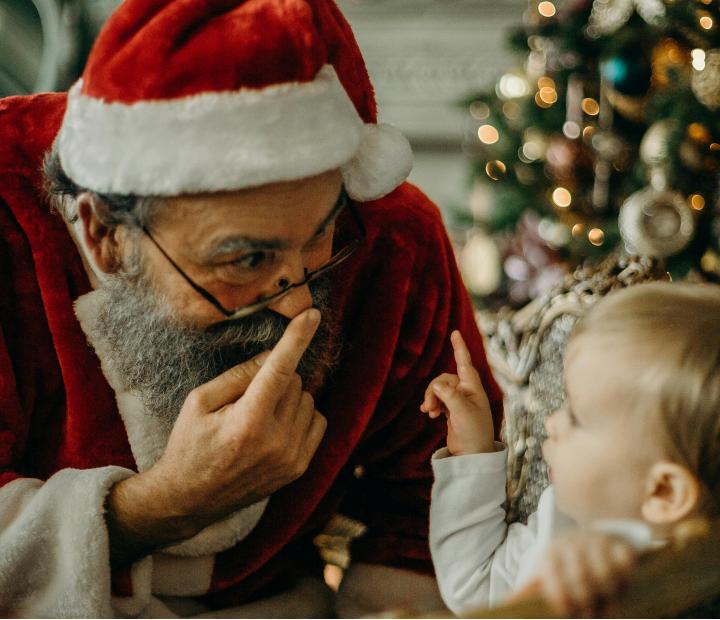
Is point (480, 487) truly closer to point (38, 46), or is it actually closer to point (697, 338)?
point (697, 338)

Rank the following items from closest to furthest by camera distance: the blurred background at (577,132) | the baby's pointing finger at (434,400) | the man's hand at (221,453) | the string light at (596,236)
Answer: the man's hand at (221,453) < the baby's pointing finger at (434,400) < the blurred background at (577,132) < the string light at (596,236)

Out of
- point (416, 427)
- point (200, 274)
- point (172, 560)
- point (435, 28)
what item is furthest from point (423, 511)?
point (435, 28)

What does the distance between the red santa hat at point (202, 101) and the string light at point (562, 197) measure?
979mm

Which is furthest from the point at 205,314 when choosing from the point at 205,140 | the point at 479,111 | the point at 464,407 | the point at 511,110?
the point at 479,111

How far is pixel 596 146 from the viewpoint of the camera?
1598mm

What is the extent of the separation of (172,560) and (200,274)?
1.20ft

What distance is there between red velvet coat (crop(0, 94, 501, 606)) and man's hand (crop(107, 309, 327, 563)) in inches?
3.7

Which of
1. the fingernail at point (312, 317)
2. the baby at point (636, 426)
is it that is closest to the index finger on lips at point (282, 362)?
the fingernail at point (312, 317)

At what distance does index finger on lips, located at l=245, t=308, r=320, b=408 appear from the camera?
789 mm

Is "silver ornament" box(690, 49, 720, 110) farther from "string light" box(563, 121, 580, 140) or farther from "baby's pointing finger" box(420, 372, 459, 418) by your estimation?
"baby's pointing finger" box(420, 372, 459, 418)

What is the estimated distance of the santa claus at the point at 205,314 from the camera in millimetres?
732

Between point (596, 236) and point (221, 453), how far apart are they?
1025mm

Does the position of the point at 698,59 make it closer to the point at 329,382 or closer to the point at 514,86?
the point at 514,86

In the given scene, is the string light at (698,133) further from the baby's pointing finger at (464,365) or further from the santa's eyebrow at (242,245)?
the santa's eyebrow at (242,245)
